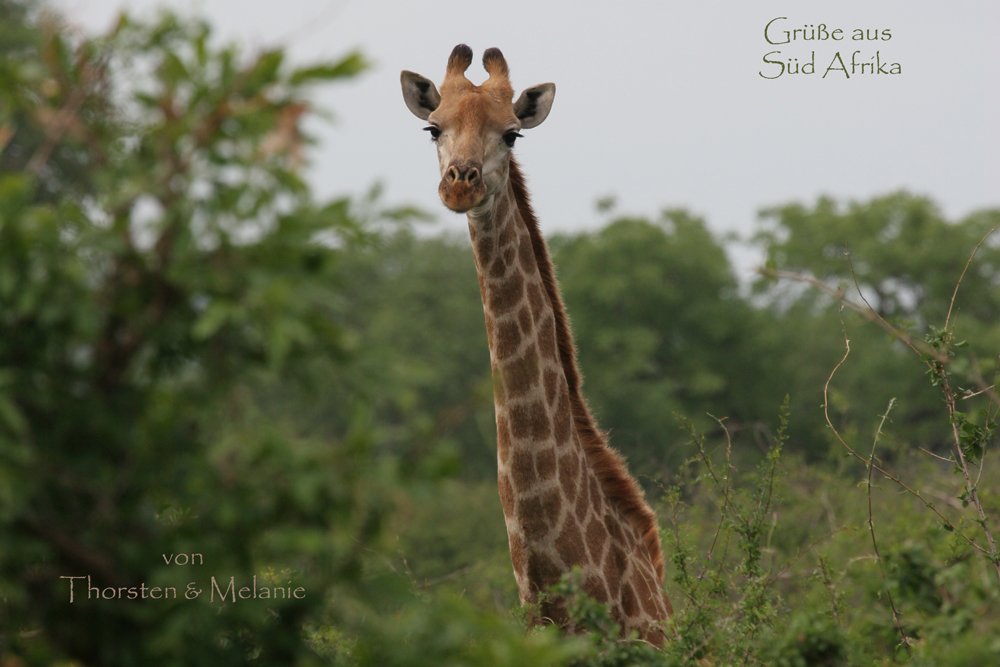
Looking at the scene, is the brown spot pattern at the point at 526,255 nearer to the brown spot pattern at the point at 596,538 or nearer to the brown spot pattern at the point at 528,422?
the brown spot pattern at the point at 528,422

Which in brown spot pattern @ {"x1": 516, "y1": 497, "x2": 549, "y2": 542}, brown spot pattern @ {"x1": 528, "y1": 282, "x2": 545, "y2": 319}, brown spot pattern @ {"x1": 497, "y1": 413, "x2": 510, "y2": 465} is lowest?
brown spot pattern @ {"x1": 516, "y1": 497, "x2": 549, "y2": 542}

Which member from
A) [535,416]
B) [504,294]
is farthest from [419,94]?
[535,416]

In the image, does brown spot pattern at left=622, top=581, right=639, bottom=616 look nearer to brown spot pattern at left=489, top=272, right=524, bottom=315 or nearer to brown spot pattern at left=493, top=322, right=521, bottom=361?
brown spot pattern at left=493, top=322, right=521, bottom=361

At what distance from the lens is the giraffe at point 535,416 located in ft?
15.7

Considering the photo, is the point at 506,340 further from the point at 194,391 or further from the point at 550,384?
the point at 194,391

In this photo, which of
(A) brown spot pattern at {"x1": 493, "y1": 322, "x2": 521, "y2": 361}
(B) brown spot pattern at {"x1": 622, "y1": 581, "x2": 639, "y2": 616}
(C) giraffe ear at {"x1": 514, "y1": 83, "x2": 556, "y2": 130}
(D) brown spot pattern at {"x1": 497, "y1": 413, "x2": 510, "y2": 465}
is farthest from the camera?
(C) giraffe ear at {"x1": 514, "y1": 83, "x2": 556, "y2": 130}

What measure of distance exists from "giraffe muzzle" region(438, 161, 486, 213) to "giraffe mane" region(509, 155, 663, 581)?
81 centimetres

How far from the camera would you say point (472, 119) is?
17.3ft

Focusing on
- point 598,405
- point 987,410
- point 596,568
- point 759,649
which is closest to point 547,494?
point 596,568

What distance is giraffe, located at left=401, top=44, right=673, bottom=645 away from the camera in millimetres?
4773

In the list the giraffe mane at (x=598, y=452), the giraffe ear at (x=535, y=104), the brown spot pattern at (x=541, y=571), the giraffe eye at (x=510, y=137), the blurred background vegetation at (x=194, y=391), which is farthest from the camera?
the giraffe ear at (x=535, y=104)

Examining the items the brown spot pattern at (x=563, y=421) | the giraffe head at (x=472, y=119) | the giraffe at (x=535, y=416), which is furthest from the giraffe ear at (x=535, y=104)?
the brown spot pattern at (x=563, y=421)

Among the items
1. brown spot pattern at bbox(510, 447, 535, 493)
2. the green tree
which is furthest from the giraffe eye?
the green tree

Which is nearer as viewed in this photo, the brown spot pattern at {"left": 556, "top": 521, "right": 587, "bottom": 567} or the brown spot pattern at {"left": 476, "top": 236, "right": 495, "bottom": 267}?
the brown spot pattern at {"left": 556, "top": 521, "right": 587, "bottom": 567}
